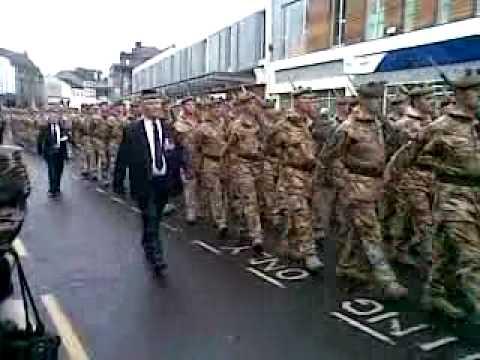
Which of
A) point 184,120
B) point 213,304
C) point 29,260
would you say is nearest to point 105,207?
point 184,120

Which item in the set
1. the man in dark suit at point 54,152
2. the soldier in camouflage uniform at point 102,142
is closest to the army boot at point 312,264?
the man in dark suit at point 54,152

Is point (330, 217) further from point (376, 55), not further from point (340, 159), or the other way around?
point (376, 55)

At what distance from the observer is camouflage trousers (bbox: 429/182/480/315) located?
5.47 metres

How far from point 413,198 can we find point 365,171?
1.11m

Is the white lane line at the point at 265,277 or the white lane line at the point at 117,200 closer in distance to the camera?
the white lane line at the point at 265,277

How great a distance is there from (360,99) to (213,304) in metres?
2.41

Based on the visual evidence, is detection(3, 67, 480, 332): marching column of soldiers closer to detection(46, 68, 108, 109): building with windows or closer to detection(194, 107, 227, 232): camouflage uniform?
detection(194, 107, 227, 232): camouflage uniform

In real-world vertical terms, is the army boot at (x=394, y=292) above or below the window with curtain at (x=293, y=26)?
below

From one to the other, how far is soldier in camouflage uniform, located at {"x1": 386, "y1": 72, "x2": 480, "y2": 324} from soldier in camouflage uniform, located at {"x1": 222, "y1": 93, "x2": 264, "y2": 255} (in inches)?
132

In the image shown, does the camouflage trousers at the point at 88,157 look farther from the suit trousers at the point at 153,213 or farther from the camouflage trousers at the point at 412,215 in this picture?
the camouflage trousers at the point at 412,215

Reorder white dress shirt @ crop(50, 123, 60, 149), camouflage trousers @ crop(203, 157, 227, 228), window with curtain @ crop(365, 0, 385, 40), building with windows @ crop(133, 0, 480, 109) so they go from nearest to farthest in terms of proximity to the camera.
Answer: camouflage trousers @ crop(203, 157, 227, 228)
white dress shirt @ crop(50, 123, 60, 149)
building with windows @ crop(133, 0, 480, 109)
window with curtain @ crop(365, 0, 385, 40)

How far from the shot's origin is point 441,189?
5801 mm

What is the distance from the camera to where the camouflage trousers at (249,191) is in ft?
29.8

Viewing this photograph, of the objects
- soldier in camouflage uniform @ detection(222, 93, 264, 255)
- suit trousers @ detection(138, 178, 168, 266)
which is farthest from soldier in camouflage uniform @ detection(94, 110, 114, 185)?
suit trousers @ detection(138, 178, 168, 266)
